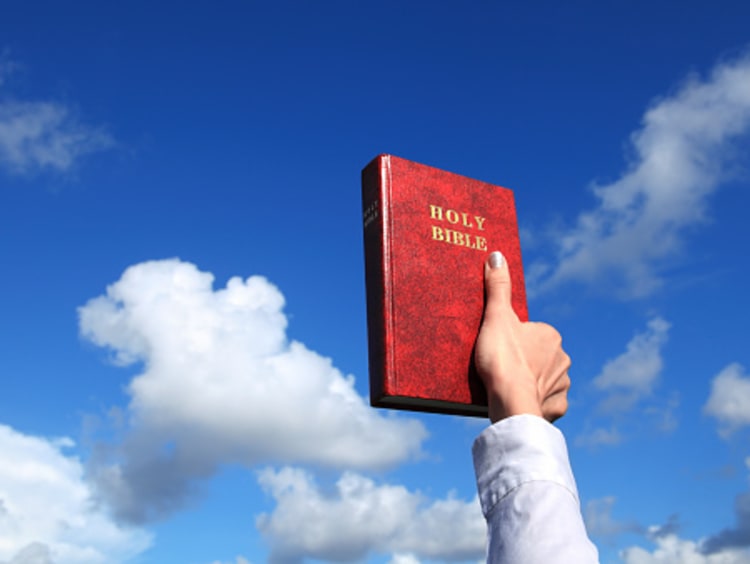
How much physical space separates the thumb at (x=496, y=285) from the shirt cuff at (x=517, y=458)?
128 cm

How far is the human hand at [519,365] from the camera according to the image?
2305 mm

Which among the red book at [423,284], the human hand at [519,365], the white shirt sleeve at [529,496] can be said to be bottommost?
the white shirt sleeve at [529,496]

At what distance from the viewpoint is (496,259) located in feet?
11.5

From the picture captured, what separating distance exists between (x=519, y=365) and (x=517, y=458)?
76cm

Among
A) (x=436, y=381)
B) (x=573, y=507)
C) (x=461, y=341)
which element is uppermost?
(x=461, y=341)

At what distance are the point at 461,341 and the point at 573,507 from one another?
1.55m

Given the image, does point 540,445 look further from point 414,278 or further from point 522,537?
point 414,278

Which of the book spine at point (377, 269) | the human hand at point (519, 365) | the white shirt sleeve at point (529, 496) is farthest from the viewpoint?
the book spine at point (377, 269)

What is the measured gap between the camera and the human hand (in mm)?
2305

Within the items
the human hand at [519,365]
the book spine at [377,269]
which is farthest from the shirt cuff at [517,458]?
the book spine at [377,269]

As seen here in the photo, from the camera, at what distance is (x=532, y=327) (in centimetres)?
289

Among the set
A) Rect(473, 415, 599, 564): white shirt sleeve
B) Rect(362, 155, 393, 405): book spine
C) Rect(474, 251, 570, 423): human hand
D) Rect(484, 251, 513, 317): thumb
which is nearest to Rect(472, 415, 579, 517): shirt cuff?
Rect(473, 415, 599, 564): white shirt sleeve

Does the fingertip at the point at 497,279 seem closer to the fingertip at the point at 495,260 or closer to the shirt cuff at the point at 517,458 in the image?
the fingertip at the point at 495,260

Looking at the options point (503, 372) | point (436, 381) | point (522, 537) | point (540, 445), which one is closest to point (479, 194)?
point (436, 381)
